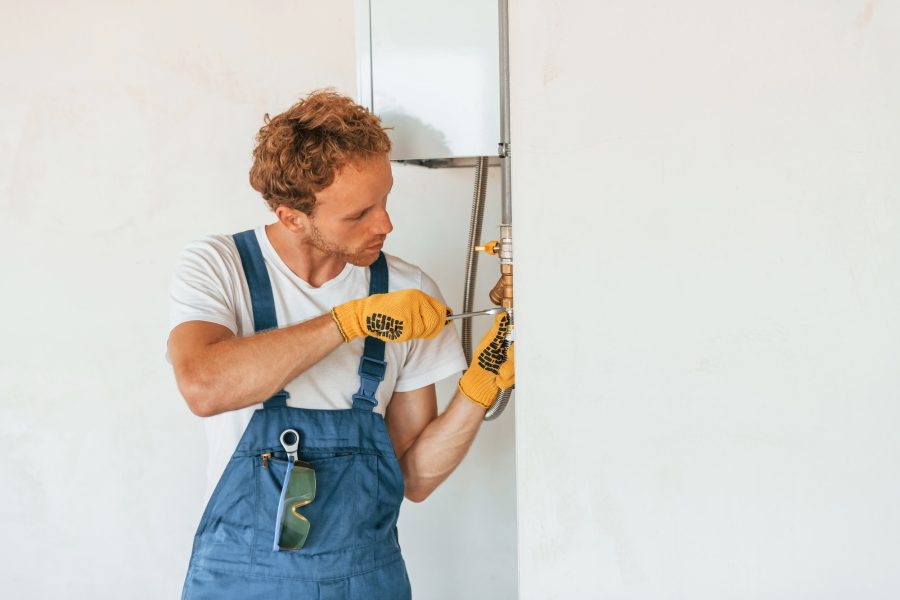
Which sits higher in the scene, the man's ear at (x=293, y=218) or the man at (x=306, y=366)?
the man's ear at (x=293, y=218)

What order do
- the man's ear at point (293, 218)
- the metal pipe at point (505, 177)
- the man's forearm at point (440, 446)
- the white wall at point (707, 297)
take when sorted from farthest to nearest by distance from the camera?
the man's forearm at point (440, 446) < the man's ear at point (293, 218) < the metal pipe at point (505, 177) < the white wall at point (707, 297)

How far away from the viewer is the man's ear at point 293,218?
1385mm

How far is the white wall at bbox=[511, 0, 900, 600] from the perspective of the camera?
724mm

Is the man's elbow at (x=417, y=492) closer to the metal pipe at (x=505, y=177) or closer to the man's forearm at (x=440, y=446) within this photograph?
the man's forearm at (x=440, y=446)

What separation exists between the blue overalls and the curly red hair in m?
0.12

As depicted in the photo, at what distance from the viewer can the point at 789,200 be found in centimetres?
74

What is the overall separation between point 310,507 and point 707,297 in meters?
0.77

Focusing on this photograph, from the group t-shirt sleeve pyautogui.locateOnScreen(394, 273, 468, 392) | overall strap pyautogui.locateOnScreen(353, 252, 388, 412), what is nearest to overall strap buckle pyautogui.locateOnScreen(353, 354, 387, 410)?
overall strap pyautogui.locateOnScreen(353, 252, 388, 412)

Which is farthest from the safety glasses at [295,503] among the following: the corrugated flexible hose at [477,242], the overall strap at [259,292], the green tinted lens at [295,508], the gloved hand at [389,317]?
the corrugated flexible hose at [477,242]

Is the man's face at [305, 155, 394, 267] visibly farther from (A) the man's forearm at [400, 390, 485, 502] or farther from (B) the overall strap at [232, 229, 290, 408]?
(A) the man's forearm at [400, 390, 485, 502]

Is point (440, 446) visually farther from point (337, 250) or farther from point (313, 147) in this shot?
point (313, 147)

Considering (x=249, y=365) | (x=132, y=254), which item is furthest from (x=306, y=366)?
(x=132, y=254)

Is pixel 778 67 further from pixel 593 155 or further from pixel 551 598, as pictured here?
pixel 551 598

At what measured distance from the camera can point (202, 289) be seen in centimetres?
132
